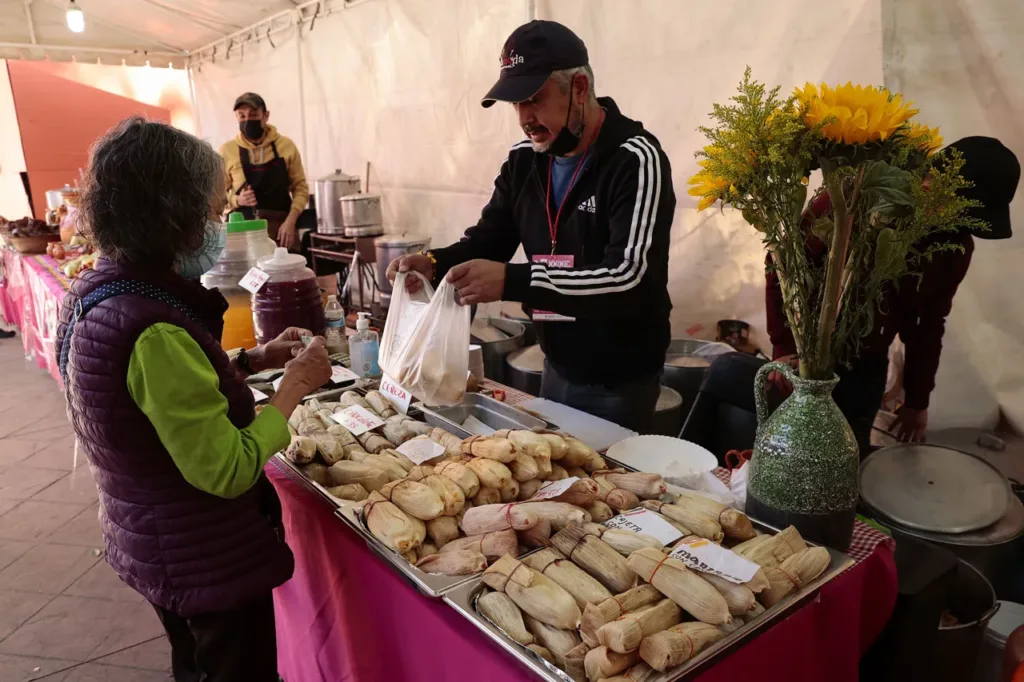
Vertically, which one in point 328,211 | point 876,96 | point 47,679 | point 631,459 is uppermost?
point 876,96

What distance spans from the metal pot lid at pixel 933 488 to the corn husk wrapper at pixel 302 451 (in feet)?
4.78

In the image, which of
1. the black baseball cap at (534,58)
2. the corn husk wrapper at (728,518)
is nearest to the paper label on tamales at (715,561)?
the corn husk wrapper at (728,518)

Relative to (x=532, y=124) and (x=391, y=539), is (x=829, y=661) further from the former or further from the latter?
(x=532, y=124)

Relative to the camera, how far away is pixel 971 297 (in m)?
2.63

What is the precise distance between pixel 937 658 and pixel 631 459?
761mm

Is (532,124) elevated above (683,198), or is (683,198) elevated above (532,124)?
(532,124)

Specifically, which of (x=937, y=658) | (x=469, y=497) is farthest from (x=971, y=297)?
(x=469, y=497)

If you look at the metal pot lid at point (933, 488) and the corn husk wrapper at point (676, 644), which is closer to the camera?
the corn husk wrapper at point (676, 644)

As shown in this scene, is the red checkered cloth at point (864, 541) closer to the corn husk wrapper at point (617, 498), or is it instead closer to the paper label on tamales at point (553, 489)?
the corn husk wrapper at point (617, 498)

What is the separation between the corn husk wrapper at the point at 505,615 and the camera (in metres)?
0.94

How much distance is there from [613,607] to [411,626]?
0.41m

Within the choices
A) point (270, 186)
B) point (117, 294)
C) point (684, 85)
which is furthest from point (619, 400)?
point (270, 186)

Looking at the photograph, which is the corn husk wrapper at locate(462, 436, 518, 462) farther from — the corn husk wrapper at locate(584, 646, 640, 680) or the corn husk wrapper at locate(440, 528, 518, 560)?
the corn husk wrapper at locate(584, 646, 640, 680)

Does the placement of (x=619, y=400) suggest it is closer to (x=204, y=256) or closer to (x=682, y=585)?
(x=682, y=585)
